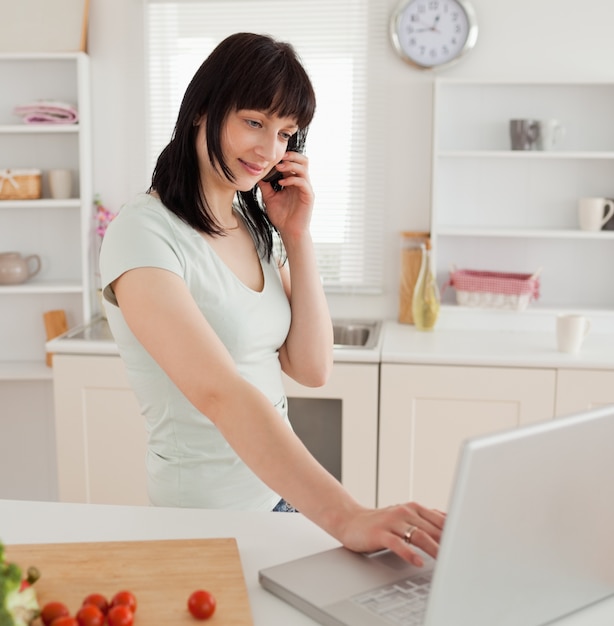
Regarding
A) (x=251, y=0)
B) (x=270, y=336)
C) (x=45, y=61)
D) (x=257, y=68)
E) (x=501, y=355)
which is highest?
(x=251, y=0)

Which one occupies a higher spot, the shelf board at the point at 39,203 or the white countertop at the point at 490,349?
the shelf board at the point at 39,203

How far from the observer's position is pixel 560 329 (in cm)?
270

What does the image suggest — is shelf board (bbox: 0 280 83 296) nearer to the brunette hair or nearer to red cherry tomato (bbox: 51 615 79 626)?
the brunette hair

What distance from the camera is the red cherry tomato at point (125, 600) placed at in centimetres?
93

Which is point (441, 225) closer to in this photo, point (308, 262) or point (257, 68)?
point (308, 262)

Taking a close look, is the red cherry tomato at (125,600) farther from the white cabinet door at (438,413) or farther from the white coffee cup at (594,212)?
the white coffee cup at (594,212)

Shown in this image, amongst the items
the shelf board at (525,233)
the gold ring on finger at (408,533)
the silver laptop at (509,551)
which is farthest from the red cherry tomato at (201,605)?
the shelf board at (525,233)

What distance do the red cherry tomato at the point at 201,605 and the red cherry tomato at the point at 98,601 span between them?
92 millimetres

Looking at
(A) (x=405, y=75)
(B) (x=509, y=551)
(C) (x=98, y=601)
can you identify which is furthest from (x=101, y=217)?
(B) (x=509, y=551)

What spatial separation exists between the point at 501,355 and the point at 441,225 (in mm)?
723

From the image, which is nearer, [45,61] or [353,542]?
[353,542]

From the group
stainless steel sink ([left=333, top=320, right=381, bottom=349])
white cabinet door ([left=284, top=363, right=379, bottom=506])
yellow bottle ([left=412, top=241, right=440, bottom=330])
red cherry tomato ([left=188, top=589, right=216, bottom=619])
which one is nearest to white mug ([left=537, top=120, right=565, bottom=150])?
yellow bottle ([left=412, top=241, right=440, bottom=330])

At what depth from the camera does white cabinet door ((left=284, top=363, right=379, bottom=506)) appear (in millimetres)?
2637

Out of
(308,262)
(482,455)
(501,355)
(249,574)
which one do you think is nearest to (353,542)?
(249,574)
